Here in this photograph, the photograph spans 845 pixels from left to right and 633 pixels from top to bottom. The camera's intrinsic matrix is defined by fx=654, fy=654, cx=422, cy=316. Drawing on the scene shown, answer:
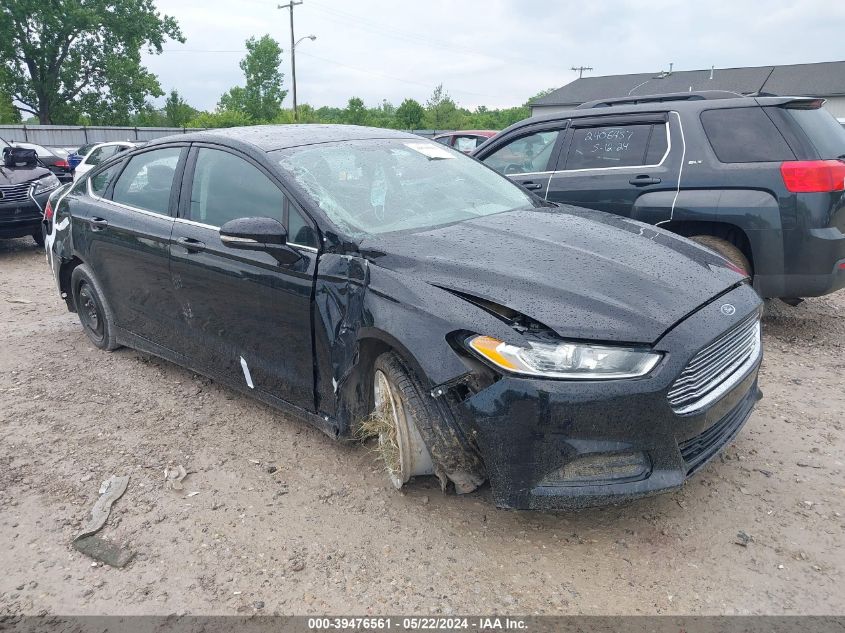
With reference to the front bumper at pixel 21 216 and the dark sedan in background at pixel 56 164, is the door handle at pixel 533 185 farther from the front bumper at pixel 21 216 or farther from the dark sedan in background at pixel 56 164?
the dark sedan in background at pixel 56 164

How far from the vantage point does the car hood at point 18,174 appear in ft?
29.2

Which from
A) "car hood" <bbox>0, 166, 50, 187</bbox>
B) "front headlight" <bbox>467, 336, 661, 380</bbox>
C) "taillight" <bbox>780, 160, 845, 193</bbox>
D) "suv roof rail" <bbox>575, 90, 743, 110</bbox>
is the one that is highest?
"suv roof rail" <bbox>575, 90, 743, 110</bbox>

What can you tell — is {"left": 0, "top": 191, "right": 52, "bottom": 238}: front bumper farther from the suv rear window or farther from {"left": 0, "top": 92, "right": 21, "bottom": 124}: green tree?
{"left": 0, "top": 92, "right": 21, "bottom": 124}: green tree

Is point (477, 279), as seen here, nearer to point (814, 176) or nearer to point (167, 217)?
point (167, 217)

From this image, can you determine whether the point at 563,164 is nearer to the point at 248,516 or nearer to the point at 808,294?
the point at 808,294

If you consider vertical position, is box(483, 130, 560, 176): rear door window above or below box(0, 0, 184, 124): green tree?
below

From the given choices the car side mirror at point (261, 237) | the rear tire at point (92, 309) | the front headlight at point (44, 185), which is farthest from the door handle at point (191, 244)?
the front headlight at point (44, 185)

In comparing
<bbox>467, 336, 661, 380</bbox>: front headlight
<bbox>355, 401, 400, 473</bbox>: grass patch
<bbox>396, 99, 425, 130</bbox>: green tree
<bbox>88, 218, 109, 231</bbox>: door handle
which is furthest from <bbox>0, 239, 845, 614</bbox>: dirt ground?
<bbox>396, 99, 425, 130</bbox>: green tree

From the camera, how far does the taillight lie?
4402mm

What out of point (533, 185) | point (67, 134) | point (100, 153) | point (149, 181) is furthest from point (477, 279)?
point (67, 134)

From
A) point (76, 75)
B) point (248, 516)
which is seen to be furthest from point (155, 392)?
point (76, 75)

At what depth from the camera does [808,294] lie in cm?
458

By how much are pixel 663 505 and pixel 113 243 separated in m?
3.69

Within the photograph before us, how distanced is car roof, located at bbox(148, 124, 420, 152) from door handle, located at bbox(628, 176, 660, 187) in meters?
1.97
